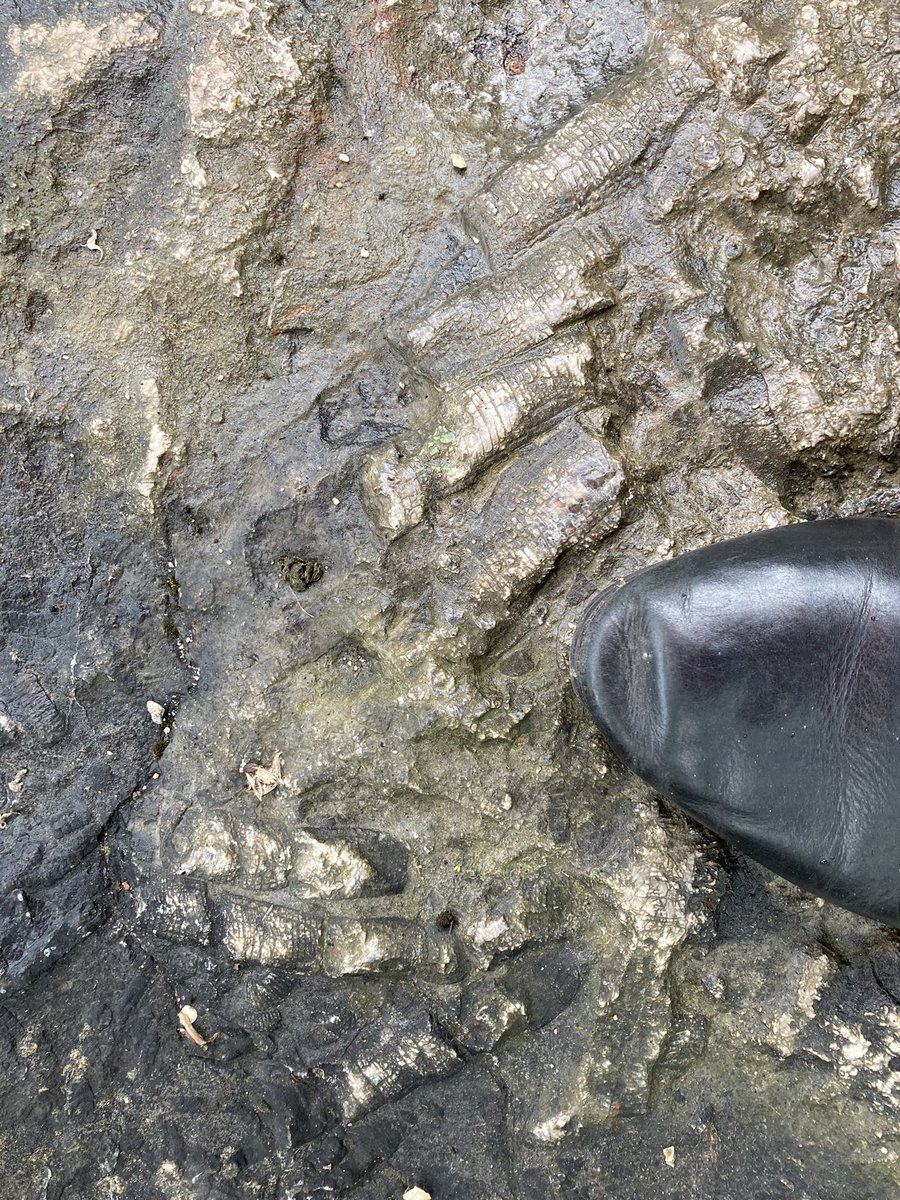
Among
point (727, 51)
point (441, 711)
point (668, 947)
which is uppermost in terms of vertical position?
point (727, 51)

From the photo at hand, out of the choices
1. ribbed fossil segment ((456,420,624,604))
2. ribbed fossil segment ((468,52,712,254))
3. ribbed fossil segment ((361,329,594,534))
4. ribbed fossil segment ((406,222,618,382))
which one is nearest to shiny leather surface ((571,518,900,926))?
ribbed fossil segment ((456,420,624,604))

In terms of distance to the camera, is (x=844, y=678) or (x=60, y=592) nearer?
(x=844, y=678)

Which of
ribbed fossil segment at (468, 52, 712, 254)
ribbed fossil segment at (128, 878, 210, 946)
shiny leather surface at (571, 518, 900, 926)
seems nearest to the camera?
shiny leather surface at (571, 518, 900, 926)

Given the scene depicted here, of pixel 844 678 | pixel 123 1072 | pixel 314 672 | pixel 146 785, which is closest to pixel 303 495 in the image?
pixel 314 672

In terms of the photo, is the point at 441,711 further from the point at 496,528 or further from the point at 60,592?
the point at 60,592

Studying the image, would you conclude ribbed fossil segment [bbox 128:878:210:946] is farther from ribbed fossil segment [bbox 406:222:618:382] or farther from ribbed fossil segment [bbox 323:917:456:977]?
ribbed fossil segment [bbox 406:222:618:382]

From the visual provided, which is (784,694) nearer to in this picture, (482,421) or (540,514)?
(540,514)

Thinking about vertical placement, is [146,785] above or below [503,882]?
above
